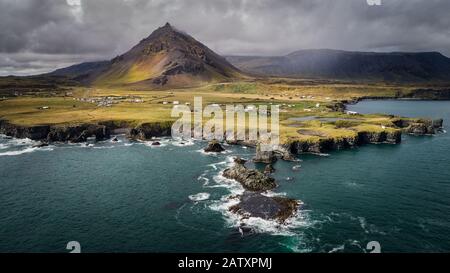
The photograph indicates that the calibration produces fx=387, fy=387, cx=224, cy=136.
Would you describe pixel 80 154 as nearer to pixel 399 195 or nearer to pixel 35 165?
pixel 35 165

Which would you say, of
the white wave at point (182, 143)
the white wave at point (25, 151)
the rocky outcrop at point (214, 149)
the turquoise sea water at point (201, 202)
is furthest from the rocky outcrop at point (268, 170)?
the white wave at point (25, 151)

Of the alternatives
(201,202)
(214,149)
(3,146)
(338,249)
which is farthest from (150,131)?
(338,249)

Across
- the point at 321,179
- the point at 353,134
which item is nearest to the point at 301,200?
the point at 321,179

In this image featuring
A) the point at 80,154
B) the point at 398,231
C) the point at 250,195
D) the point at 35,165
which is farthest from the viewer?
the point at 80,154

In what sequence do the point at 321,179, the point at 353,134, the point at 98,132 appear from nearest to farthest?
1. the point at 321,179
2. the point at 353,134
3. the point at 98,132

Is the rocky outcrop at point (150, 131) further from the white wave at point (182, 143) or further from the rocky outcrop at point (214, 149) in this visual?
the rocky outcrop at point (214, 149)

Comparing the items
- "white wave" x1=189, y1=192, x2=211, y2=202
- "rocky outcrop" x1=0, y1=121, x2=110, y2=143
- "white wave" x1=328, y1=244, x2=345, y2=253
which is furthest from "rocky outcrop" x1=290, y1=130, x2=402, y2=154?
"rocky outcrop" x1=0, y1=121, x2=110, y2=143

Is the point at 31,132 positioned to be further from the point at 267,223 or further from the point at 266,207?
the point at 267,223
